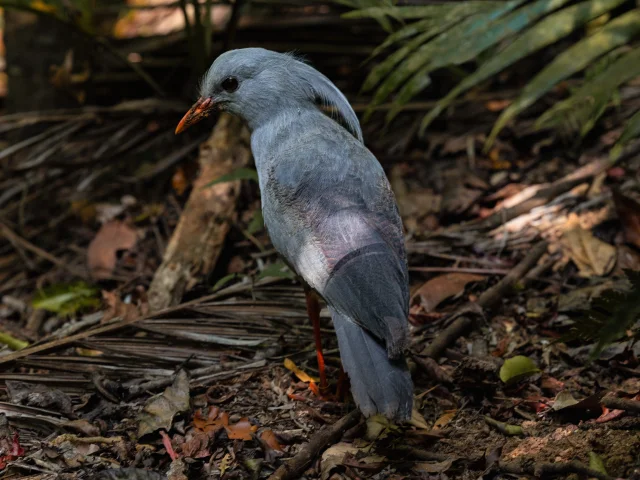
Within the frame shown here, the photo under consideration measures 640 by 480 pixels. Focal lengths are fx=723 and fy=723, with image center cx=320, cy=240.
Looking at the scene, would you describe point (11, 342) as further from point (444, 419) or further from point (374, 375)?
point (444, 419)

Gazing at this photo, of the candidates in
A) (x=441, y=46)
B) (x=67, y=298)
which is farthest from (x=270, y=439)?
(x=441, y=46)

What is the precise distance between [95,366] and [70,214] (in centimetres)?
217

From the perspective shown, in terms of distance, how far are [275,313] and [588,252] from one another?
166cm

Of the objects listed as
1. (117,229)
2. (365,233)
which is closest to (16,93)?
(117,229)

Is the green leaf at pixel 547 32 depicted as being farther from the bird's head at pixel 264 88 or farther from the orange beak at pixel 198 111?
the orange beak at pixel 198 111

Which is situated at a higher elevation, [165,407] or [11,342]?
[11,342]

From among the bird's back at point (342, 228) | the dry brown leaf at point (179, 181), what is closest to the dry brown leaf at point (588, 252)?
the bird's back at point (342, 228)

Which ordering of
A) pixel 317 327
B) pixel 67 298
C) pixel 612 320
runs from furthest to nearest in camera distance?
pixel 67 298 → pixel 317 327 → pixel 612 320

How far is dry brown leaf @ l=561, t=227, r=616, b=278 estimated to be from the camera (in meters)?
3.70

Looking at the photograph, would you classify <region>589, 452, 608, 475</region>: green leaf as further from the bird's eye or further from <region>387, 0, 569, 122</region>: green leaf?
the bird's eye

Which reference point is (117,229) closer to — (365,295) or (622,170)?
(365,295)

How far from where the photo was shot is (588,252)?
3781 mm

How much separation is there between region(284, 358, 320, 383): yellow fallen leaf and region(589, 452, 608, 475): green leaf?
1.28m

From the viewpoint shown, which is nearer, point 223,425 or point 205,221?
point 223,425
